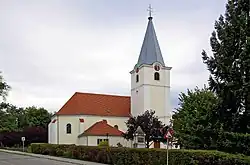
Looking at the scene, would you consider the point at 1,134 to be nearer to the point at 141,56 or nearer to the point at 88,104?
the point at 88,104

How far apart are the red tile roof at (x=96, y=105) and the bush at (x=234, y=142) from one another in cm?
4851

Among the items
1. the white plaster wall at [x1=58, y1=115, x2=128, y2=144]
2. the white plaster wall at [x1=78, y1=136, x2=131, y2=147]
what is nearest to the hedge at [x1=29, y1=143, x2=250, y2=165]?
the white plaster wall at [x1=78, y1=136, x2=131, y2=147]

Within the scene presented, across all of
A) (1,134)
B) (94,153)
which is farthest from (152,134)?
(1,134)

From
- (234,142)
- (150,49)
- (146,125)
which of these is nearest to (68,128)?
(150,49)

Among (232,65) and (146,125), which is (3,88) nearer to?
(146,125)

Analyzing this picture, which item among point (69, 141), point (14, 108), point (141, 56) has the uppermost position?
point (141, 56)

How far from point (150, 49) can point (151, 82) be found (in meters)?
5.80

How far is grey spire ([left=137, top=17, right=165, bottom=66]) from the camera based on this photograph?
7000 cm

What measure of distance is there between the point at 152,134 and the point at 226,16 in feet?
102

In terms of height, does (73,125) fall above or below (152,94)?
below

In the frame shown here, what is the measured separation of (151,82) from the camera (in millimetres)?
68500

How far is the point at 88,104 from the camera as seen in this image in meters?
71.1

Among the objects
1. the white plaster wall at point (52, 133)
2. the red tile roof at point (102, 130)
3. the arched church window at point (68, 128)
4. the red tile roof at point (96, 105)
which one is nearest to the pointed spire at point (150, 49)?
the red tile roof at point (96, 105)

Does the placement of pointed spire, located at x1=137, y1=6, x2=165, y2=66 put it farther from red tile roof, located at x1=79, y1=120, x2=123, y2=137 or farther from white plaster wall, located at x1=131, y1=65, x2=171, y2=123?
red tile roof, located at x1=79, y1=120, x2=123, y2=137
